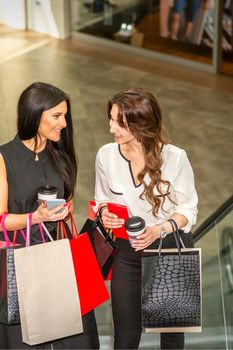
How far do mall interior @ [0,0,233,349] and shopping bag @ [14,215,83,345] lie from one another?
473 centimetres

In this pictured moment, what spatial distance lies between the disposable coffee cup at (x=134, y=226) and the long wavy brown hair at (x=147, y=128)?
0.89 ft

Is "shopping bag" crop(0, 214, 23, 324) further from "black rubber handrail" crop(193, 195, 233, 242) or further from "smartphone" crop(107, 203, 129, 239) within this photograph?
"black rubber handrail" crop(193, 195, 233, 242)

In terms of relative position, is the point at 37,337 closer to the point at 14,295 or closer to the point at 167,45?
the point at 14,295

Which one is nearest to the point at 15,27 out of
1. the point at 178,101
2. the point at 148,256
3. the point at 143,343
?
the point at 178,101

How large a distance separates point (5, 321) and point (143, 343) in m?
1.36

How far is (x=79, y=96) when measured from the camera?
11.8 m

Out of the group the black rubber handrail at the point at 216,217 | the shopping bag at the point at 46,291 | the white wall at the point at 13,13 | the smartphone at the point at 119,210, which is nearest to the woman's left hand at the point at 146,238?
the smartphone at the point at 119,210

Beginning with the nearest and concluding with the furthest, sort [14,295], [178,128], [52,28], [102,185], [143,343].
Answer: [14,295] < [102,185] < [143,343] < [178,128] < [52,28]

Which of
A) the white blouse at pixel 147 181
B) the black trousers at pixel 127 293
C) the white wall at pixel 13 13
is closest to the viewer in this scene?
the white blouse at pixel 147 181

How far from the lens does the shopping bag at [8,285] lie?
5.00m

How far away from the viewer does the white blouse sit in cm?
529

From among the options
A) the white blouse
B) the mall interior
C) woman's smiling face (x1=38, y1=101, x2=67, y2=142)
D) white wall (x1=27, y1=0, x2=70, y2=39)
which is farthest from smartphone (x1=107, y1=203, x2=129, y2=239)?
white wall (x1=27, y1=0, x2=70, y2=39)

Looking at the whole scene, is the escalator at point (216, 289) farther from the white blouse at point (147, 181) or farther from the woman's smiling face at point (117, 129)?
the woman's smiling face at point (117, 129)

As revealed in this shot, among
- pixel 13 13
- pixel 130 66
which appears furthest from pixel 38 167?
pixel 130 66
